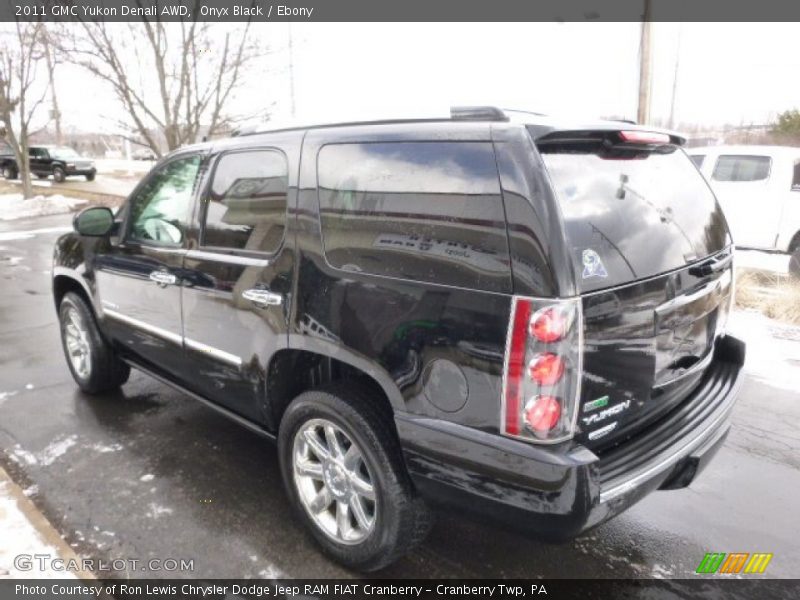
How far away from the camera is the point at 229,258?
284cm

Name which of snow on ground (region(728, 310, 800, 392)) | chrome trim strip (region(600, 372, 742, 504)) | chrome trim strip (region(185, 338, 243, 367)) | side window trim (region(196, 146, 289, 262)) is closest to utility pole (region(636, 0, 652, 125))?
snow on ground (region(728, 310, 800, 392))

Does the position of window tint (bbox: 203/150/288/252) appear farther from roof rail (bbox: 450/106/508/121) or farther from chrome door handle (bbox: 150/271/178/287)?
roof rail (bbox: 450/106/508/121)

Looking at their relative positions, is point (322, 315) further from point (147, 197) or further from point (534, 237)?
point (147, 197)

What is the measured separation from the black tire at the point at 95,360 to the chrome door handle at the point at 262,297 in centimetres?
195

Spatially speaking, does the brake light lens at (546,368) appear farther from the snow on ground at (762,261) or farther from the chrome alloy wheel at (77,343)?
the snow on ground at (762,261)

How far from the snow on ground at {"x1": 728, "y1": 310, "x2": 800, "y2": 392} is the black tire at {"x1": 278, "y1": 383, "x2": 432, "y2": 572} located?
2.97 m

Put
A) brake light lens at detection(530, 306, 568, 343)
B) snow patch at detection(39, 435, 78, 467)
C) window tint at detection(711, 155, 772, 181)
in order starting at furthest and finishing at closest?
window tint at detection(711, 155, 772, 181), snow patch at detection(39, 435, 78, 467), brake light lens at detection(530, 306, 568, 343)

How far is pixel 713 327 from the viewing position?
Answer: 2.63 metres

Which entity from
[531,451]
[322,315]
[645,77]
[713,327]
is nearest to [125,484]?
[322,315]

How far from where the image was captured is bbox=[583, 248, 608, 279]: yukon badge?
191cm

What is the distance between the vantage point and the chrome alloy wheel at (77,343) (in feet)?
13.8

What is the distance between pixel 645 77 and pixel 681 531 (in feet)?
36.0

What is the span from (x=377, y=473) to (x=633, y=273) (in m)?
1.21

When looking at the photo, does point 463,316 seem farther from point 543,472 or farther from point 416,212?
point 543,472
